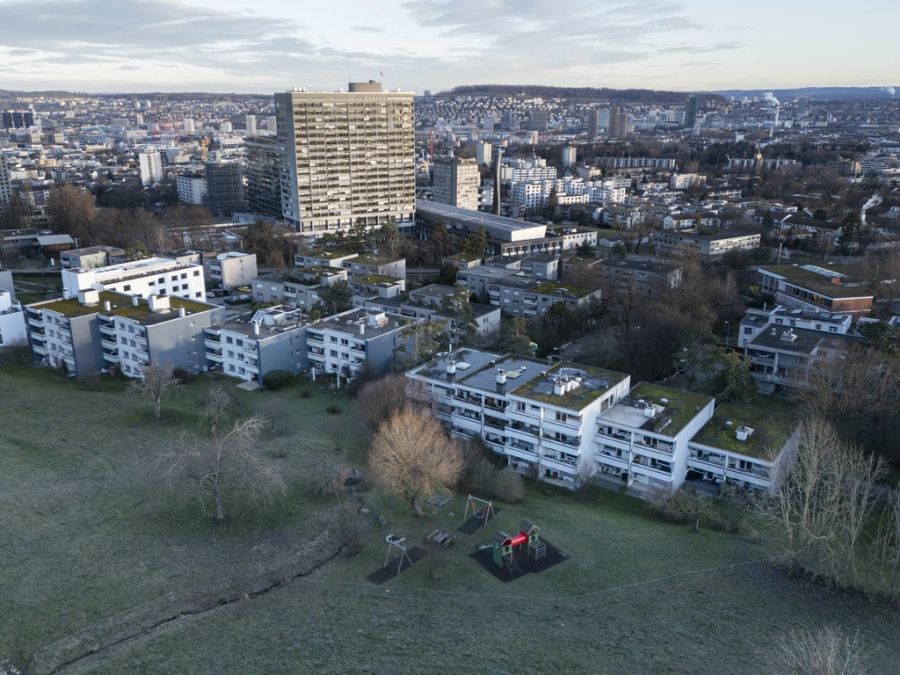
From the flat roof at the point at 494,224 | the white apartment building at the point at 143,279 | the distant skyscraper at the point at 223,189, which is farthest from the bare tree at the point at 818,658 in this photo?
the distant skyscraper at the point at 223,189

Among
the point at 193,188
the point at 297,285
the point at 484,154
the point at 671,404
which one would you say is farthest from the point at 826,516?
the point at 484,154

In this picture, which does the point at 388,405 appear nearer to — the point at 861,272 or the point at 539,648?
the point at 539,648

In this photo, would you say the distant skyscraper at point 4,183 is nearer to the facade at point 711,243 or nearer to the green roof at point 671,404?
the facade at point 711,243

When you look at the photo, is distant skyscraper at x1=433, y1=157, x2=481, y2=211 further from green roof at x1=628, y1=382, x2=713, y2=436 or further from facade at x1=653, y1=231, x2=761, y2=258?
green roof at x1=628, y1=382, x2=713, y2=436

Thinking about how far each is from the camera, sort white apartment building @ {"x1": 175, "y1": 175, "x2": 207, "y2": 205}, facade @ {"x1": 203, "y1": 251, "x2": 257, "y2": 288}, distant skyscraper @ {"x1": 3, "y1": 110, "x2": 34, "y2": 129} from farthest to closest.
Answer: distant skyscraper @ {"x1": 3, "y1": 110, "x2": 34, "y2": 129}
white apartment building @ {"x1": 175, "y1": 175, "x2": 207, "y2": 205}
facade @ {"x1": 203, "y1": 251, "x2": 257, "y2": 288}

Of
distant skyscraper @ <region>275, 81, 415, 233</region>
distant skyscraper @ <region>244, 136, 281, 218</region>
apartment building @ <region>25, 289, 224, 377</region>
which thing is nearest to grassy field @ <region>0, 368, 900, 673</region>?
apartment building @ <region>25, 289, 224, 377</region>

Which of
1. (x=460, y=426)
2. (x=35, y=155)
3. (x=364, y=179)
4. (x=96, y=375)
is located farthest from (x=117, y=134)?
(x=460, y=426)

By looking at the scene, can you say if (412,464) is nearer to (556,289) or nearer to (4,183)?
(556,289)
